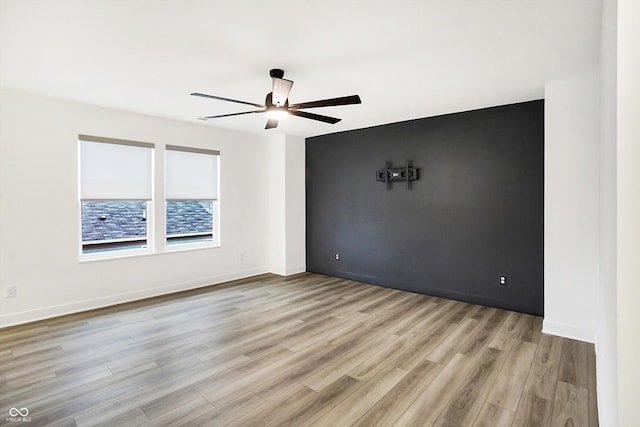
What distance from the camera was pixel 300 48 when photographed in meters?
2.71

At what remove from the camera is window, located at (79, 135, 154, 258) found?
4.40 metres

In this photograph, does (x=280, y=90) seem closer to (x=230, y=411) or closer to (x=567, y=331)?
(x=230, y=411)

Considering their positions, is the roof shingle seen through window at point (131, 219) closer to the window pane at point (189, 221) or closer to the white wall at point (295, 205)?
the window pane at point (189, 221)

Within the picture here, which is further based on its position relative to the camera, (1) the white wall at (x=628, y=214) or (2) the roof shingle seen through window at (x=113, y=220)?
(2) the roof shingle seen through window at (x=113, y=220)

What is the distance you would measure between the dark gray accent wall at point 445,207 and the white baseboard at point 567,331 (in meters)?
0.55

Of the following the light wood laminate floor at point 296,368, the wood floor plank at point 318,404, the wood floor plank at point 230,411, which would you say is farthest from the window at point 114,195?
the wood floor plank at point 318,404

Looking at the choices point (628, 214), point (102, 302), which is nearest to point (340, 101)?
point (628, 214)

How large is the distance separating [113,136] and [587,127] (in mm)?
5631

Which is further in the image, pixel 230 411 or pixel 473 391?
pixel 473 391

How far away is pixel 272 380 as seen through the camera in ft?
8.55

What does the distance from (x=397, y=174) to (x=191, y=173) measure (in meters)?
3.33

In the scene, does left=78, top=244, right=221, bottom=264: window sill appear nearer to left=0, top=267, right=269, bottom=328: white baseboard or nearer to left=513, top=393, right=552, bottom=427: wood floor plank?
left=0, top=267, right=269, bottom=328: white baseboard

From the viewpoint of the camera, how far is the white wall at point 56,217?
377cm

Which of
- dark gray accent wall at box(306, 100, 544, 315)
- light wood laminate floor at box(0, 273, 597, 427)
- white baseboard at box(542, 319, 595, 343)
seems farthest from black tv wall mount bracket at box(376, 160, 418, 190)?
white baseboard at box(542, 319, 595, 343)
